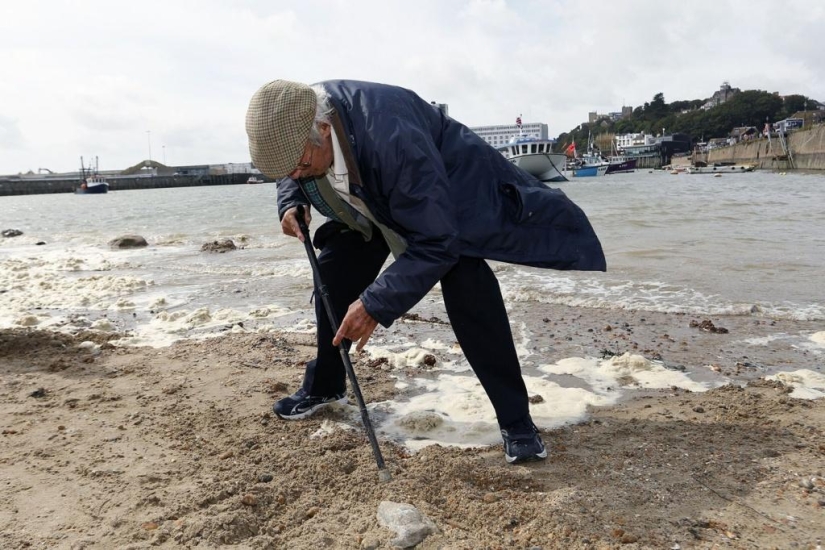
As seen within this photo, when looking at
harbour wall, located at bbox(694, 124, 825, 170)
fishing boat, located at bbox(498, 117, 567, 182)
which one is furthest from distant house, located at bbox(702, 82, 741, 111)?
fishing boat, located at bbox(498, 117, 567, 182)

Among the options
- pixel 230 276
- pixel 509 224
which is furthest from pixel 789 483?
pixel 230 276

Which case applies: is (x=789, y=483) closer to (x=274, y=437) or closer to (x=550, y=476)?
(x=550, y=476)

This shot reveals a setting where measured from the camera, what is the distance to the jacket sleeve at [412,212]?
209 centimetres

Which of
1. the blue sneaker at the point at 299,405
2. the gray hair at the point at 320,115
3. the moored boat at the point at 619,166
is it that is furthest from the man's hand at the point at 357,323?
the moored boat at the point at 619,166

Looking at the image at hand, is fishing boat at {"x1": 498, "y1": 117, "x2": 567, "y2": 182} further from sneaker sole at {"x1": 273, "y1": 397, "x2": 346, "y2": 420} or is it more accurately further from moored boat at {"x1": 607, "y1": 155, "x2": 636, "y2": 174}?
sneaker sole at {"x1": 273, "y1": 397, "x2": 346, "y2": 420}

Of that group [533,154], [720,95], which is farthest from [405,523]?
[720,95]

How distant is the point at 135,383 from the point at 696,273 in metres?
6.51

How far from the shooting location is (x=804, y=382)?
3.59 meters

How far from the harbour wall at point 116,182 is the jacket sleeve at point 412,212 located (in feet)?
353

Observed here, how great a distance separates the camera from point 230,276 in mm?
8477

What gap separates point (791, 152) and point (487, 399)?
73.4m

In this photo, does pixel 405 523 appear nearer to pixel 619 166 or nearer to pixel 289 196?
pixel 289 196

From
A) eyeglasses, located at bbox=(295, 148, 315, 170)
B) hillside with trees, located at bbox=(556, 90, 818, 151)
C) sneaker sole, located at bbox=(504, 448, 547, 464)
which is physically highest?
hillside with trees, located at bbox=(556, 90, 818, 151)

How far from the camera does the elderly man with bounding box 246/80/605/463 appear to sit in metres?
2.10
